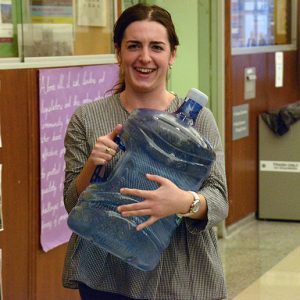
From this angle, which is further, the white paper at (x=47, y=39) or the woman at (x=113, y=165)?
the white paper at (x=47, y=39)

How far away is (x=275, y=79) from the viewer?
24.5 feet

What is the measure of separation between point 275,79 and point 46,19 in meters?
3.69

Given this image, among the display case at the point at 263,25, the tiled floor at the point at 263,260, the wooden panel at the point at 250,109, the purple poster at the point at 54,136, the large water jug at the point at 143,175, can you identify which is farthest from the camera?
the display case at the point at 263,25

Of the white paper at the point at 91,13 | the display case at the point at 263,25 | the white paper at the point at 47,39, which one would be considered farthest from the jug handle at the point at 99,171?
the display case at the point at 263,25

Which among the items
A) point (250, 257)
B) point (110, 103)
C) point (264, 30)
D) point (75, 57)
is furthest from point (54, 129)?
point (264, 30)

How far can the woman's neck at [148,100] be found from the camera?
2229 mm

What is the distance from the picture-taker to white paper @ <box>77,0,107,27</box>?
4449 millimetres

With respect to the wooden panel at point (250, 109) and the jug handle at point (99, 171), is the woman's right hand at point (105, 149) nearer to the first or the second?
the jug handle at point (99, 171)

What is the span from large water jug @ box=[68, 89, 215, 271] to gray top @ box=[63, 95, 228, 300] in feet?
0.28

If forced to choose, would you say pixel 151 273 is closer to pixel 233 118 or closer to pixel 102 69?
pixel 102 69

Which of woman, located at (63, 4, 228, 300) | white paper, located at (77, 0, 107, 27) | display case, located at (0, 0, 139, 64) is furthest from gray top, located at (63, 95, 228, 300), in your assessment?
white paper, located at (77, 0, 107, 27)

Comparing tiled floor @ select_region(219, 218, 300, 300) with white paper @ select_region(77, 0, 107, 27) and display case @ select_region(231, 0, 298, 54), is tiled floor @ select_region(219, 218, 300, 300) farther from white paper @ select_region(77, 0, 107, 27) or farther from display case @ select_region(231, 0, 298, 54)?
Answer: white paper @ select_region(77, 0, 107, 27)

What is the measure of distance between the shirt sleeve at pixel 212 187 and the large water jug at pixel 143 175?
0.06 meters

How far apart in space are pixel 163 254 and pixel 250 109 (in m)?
4.90
